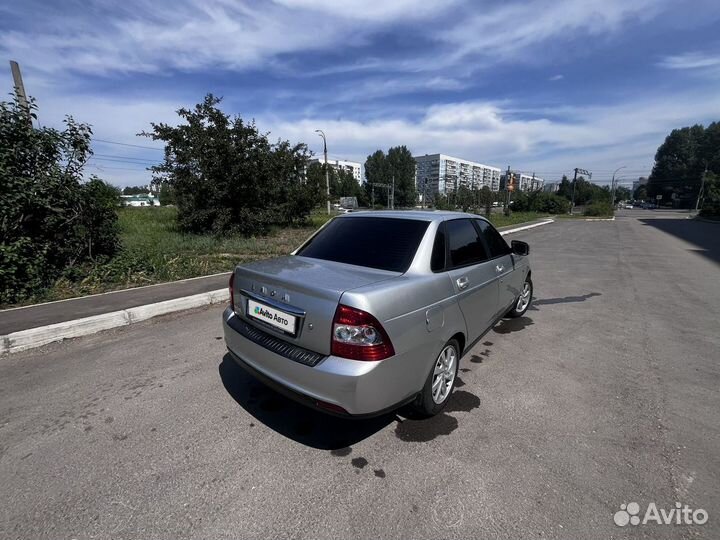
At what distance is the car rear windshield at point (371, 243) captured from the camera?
2.76m

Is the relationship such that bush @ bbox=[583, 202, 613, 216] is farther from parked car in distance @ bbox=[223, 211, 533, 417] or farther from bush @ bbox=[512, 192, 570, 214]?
parked car in distance @ bbox=[223, 211, 533, 417]

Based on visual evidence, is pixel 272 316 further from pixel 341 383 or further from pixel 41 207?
pixel 41 207

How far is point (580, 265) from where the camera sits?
32.3ft

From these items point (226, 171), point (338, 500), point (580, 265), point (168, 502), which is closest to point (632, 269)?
point (580, 265)

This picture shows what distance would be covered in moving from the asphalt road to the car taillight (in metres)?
0.77

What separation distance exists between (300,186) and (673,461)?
52.2ft

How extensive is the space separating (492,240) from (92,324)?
5.06 meters

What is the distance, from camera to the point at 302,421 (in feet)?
8.95

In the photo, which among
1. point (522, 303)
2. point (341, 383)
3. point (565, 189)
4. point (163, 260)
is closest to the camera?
point (341, 383)

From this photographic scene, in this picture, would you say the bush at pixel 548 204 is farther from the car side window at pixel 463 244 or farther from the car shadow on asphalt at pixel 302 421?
the car shadow on asphalt at pixel 302 421

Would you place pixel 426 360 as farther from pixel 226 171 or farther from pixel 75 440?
pixel 226 171

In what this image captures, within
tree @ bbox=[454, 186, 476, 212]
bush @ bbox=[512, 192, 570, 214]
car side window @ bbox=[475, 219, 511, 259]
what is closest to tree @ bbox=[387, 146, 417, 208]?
bush @ bbox=[512, 192, 570, 214]

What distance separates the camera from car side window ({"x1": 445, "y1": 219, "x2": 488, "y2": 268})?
10.1ft

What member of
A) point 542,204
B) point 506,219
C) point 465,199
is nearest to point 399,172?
point 542,204
